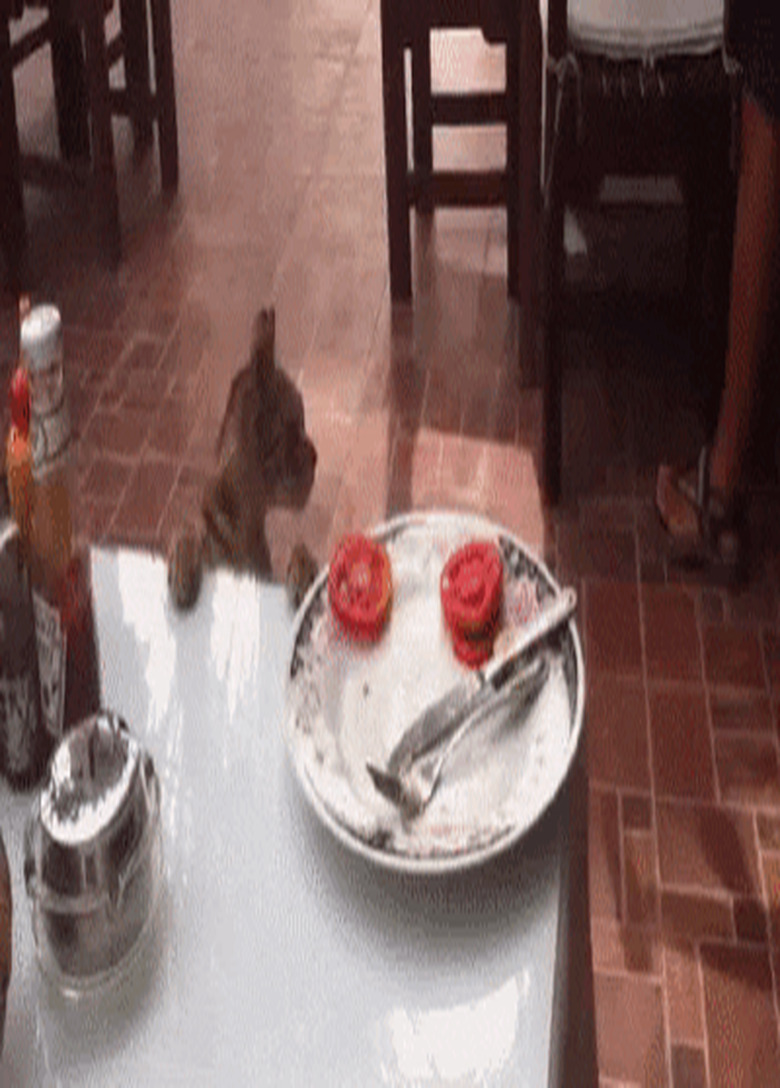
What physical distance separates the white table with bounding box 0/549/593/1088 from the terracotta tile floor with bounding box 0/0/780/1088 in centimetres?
77

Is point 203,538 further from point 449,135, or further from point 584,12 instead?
point 449,135

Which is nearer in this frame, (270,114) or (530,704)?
(530,704)

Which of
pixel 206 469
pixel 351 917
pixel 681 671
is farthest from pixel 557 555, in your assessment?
pixel 351 917

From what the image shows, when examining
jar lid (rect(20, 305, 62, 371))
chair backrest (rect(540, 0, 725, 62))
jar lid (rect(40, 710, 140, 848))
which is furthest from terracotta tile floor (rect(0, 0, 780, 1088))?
jar lid (rect(20, 305, 62, 371))

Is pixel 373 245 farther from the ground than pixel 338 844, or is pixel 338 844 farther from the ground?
pixel 338 844

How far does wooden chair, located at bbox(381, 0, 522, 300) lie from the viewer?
298 centimetres

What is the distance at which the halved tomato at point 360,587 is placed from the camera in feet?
4.00

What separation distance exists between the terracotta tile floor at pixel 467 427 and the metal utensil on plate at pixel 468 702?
0.81 m

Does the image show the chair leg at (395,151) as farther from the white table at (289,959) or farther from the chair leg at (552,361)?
the white table at (289,959)

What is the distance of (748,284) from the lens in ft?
7.79

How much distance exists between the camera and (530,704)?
1165 mm

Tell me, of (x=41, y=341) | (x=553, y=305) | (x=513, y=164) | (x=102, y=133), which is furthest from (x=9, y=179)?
(x=41, y=341)

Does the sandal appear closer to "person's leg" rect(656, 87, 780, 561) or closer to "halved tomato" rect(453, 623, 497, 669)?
"person's leg" rect(656, 87, 780, 561)

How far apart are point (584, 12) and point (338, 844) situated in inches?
60.6
